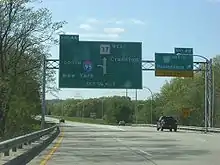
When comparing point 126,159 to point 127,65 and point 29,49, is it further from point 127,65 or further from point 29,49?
point 127,65

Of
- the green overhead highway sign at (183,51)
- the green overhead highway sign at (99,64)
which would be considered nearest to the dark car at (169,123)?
the green overhead highway sign at (183,51)

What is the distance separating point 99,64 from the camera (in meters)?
49.9

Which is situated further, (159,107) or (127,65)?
(159,107)

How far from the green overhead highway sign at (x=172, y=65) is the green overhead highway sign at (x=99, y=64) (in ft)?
8.40

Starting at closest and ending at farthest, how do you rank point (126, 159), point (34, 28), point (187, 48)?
point (126, 159), point (34, 28), point (187, 48)

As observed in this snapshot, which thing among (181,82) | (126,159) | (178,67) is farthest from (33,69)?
(181,82)

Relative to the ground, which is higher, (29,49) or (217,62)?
(217,62)

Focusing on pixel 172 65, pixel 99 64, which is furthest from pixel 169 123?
pixel 99 64

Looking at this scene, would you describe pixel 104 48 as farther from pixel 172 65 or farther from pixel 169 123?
pixel 169 123

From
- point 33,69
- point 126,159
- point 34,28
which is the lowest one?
point 126,159

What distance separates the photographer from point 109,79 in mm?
→ 50688

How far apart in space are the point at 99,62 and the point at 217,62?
69830 mm

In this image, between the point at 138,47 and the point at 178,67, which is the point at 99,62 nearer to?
the point at 138,47

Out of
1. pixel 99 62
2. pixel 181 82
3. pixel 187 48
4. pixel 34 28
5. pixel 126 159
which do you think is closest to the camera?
pixel 126 159
